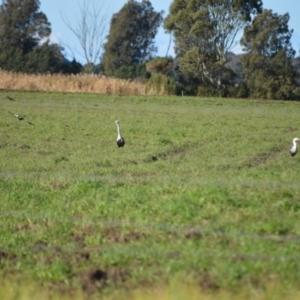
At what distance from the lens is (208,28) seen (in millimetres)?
37969

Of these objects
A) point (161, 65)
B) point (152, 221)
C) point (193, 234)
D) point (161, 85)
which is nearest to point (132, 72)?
point (161, 65)

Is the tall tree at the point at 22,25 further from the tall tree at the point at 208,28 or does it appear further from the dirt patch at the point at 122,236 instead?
the dirt patch at the point at 122,236

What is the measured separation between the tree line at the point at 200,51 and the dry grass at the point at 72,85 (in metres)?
1.55

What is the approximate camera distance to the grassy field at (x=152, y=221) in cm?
471

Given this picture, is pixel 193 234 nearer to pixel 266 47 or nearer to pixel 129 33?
pixel 266 47

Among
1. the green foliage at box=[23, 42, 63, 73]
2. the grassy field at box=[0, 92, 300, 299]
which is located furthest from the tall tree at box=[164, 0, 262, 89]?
the grassy field at box=[0, 92, 300, 299]

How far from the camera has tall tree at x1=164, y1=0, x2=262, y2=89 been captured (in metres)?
37.6

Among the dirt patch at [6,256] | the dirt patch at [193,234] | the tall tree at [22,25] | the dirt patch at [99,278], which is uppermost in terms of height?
the tall tree at [22,25]

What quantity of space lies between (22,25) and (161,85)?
20420 mm

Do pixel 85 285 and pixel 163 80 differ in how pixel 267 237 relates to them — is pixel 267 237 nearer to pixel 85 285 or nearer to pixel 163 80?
pixel 85 285

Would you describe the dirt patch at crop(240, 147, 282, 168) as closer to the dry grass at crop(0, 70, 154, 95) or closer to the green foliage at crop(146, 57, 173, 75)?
the dry grass at crop(0, 70, 154, 95)

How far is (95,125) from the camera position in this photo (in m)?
15.9

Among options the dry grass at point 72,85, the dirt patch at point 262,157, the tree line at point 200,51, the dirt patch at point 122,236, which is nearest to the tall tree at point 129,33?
the tree line at point 200,51

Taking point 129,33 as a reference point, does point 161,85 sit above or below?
below
